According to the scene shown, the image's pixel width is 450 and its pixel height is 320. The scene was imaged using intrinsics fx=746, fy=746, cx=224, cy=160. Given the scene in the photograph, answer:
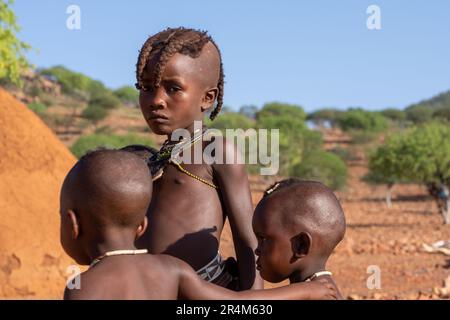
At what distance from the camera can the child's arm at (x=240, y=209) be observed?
8.55ft

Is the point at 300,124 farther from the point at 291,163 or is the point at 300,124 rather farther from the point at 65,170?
the point at 65,170

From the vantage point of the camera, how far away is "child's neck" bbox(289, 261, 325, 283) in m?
2.45

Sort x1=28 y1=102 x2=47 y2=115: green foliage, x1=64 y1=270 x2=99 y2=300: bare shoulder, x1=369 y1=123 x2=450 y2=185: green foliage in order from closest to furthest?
1. x1=64 y1=270 x2=99 y2=300: bare shoulder
2. x1=369 y1=123 x2=450 y2=185: green foliage
3. x1=28 y1=102 x2=47 y2=115: green foliage

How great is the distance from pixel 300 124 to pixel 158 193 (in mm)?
40332

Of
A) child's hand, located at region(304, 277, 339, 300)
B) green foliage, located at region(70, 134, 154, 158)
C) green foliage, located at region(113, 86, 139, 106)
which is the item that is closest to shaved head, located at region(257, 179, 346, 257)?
child's hand, located at region(304, 277, 339, 300)

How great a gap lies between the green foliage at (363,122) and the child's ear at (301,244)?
166ft

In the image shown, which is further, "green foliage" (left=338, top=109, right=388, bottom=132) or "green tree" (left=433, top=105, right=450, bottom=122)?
"green tree" (left=433, top=105, right=450, bottom=122)

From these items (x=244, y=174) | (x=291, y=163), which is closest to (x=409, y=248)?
(x=244, y=174)

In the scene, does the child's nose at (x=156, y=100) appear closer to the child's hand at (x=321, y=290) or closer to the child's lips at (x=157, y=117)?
the child's lips at (x=157, y=117)

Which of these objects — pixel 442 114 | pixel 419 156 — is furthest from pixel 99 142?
pixel 442 114

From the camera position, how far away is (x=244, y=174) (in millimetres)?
2623

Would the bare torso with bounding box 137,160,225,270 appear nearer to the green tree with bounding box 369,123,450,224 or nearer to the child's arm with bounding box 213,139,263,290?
the child's arm with bounding box 213,139,263,290

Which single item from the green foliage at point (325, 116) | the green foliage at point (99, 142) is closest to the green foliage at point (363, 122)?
the green foliage at point (325, 116)

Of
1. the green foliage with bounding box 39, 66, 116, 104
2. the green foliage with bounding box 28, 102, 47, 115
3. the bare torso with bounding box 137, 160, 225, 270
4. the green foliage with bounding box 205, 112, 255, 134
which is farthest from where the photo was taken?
the green foliage with bounding box 39, 66, 116, 104
